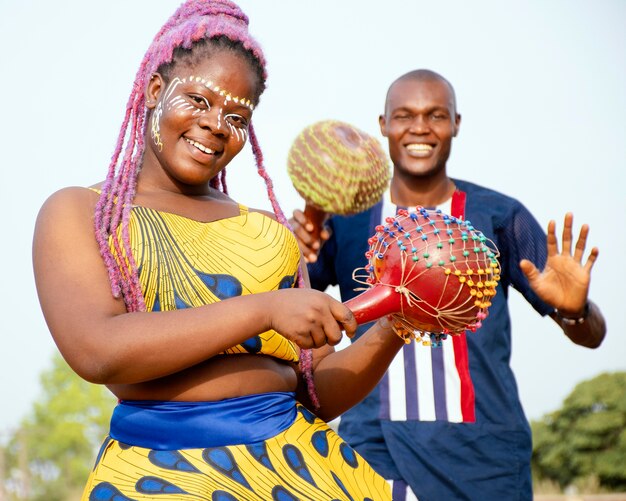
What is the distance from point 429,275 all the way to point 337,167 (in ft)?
4.66

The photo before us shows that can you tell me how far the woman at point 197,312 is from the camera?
2.33 m

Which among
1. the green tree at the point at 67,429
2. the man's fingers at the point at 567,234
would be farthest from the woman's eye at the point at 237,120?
the green tree at the point at 67,429

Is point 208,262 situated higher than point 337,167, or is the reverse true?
point 337,167

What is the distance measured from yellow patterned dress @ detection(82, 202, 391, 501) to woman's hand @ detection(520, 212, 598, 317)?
115cm

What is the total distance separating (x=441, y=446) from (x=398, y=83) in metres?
1.91

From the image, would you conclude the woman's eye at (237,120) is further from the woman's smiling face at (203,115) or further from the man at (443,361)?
the man at (443,361)

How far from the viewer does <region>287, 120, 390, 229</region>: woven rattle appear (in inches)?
156

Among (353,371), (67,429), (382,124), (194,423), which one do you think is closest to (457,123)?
(382,124)

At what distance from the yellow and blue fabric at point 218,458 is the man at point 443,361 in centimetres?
184

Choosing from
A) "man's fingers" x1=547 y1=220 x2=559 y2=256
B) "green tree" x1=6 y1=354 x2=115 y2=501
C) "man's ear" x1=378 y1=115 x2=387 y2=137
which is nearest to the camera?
"man's fingers" x1=547 y1=220 x2=559 y2=256

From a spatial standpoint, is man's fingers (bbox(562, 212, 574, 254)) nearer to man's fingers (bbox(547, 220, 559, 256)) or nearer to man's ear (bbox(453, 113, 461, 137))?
man's fingers (bbox(547, 220, 559, 256))

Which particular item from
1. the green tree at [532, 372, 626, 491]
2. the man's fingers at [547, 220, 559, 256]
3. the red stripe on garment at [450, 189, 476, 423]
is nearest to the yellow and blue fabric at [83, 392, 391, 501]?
the man's fingers at [547, 220, 559, 256]

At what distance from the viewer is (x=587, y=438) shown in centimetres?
1233

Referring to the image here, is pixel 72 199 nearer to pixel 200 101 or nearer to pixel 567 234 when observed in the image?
pixel 200 101
